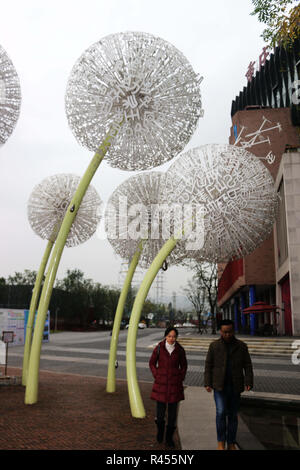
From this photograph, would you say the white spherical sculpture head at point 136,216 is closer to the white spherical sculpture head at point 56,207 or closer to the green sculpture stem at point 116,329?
the green sculpture stem at point 116,329

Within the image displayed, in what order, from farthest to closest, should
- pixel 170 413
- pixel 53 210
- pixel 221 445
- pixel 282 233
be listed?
pixel 282 233
pixel 53 210
pixel 170 413
pixel 221 445

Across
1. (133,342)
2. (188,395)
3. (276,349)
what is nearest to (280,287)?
(276,349)

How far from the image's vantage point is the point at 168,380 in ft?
16.3

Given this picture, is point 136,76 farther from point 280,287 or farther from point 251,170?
point 280,287

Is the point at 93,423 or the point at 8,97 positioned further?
the point at 8,97

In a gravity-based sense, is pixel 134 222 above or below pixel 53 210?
below

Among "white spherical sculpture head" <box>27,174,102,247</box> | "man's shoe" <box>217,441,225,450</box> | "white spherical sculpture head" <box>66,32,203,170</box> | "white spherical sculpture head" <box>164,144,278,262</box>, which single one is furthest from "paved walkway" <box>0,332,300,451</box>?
"white spherical sculpture head" <box>66,32,203,170</box>

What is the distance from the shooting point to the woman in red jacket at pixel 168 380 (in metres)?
4.93

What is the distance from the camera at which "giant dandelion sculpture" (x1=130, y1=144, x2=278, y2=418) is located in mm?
6117

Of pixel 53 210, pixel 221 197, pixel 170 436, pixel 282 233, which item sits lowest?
pixel 170 436

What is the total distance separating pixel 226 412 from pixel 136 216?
454 centimetres

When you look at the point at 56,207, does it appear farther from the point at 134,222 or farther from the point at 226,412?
the point at 226,412

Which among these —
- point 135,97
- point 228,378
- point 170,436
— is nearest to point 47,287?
point 170,436

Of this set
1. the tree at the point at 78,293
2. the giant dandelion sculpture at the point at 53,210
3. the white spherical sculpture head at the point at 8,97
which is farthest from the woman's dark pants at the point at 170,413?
the tree at the point at 78,293
